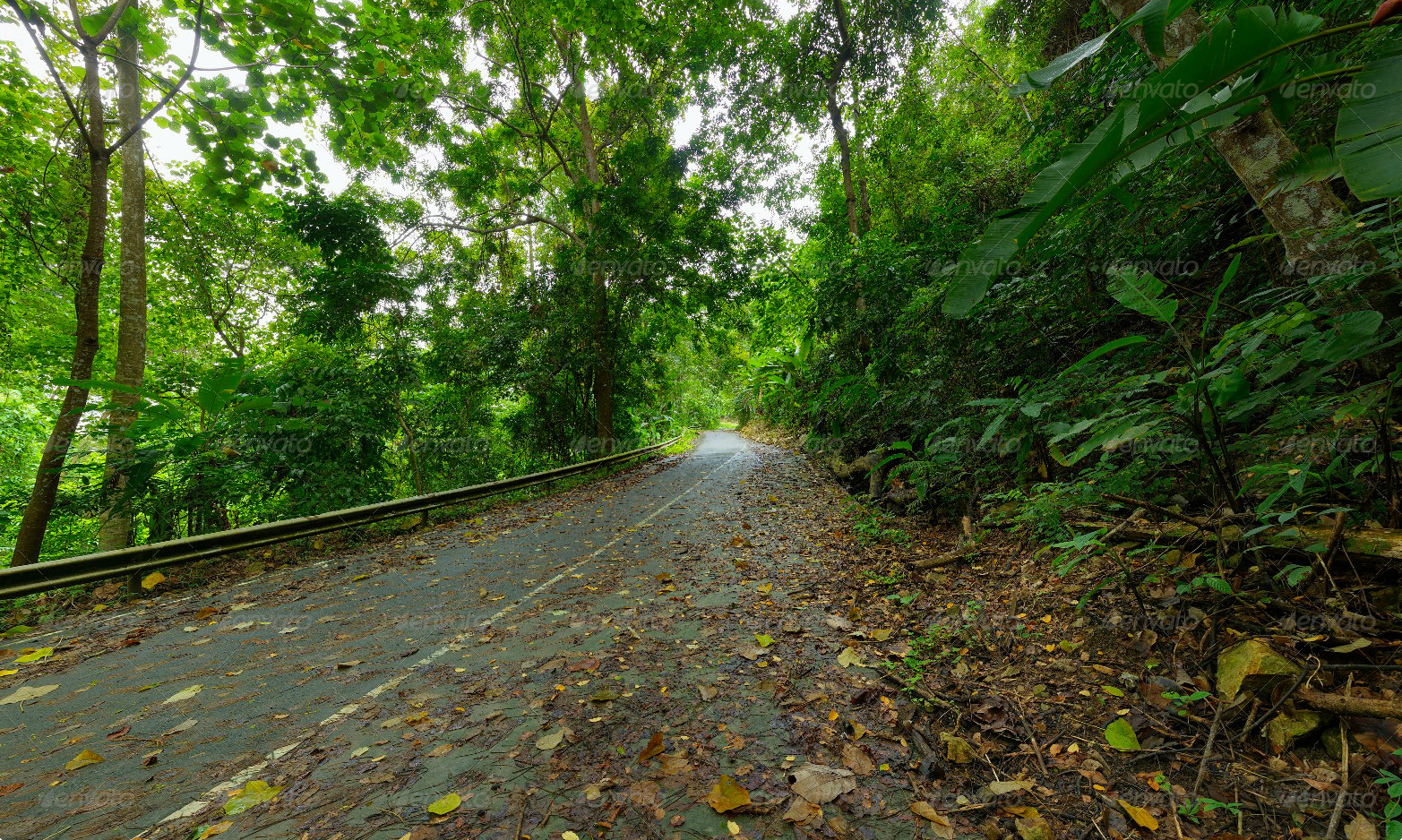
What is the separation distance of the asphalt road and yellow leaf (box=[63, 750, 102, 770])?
0.05 metres

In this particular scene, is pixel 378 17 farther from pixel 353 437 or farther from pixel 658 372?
pixel 658 372

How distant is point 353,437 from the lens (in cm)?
840

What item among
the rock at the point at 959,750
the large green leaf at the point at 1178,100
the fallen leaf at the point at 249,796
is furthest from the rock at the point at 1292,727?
the fallen leaf at the point at 249,796

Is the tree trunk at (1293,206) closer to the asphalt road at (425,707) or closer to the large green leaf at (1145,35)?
the large green leaf at (1145,35)

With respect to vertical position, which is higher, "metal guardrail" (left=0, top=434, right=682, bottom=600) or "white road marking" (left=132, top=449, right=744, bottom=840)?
"metal guardrail" (left=0, top=434, right=682, bottom=600)

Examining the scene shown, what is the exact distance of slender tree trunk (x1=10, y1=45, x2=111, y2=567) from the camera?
5301 mm

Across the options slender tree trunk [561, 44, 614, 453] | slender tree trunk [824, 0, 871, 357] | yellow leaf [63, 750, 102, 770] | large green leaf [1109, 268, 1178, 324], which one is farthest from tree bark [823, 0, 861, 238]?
yellow leaf [63, 750, 102, 770]

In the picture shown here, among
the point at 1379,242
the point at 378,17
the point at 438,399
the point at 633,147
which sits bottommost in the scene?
the point at 1379,242

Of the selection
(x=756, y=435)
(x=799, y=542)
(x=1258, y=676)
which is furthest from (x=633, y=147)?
(x=756, y=435)

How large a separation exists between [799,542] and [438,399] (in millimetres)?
9467

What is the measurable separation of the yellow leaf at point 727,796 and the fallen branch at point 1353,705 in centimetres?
232

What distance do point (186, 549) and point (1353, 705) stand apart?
9178mm

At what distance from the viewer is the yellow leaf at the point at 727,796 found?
2.11 m

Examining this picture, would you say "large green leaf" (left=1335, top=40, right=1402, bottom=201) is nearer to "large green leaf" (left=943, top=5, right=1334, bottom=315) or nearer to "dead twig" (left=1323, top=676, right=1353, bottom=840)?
"large green leaf" (left=943, top=5, right=1334, bottom=315)
